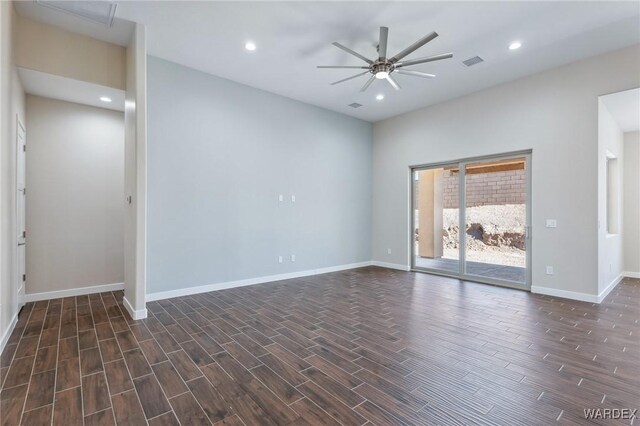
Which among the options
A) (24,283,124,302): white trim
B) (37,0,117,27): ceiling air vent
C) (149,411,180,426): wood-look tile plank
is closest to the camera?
(149,411,180,426): wood-look tile plank

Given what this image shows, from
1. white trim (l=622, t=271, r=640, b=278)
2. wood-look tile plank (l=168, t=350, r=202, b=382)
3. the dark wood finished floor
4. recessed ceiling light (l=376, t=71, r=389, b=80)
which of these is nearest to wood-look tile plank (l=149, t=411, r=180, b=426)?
the dark wood finished floor

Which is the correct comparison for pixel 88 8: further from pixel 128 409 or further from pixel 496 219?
pixel 496 219

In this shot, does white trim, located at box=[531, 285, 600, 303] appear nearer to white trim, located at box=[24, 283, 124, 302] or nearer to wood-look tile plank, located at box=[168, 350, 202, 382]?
wood-look tile plank, located at box=[168, 350, 202, 382]

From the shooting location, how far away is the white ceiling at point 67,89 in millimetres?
3623

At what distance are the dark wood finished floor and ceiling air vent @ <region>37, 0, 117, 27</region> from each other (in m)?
3.55

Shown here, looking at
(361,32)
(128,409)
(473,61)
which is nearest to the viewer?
(128,409)

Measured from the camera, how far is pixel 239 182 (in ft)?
16.7

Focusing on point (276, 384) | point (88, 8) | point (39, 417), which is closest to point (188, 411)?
point (276, 384)

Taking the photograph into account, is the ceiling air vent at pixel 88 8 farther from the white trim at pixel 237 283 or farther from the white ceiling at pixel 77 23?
the white trim at pixel 237 283

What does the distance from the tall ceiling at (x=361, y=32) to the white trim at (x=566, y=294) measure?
3.51 meters

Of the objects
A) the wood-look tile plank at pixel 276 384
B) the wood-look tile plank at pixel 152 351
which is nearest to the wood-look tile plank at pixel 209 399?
the wood-look tile plank at pixel 276 384

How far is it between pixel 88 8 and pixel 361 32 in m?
3.14

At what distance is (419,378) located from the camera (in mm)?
2262

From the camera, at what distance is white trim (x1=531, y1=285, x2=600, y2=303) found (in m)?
4.24
